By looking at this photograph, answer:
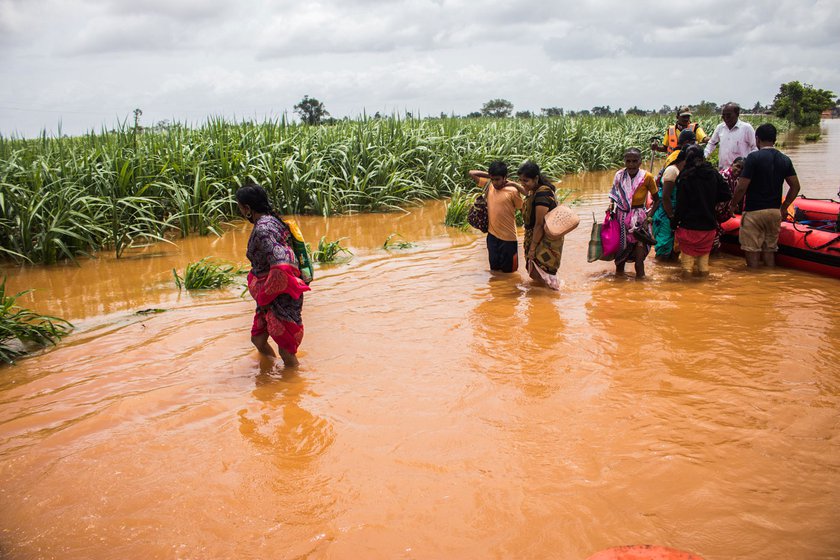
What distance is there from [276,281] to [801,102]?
2145 inches

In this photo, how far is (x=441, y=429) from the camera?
11.1 ft

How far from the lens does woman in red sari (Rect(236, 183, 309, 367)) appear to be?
12.7 feet

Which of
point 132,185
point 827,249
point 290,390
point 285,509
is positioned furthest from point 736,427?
point 132,185

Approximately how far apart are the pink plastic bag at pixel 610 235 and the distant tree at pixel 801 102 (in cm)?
5055

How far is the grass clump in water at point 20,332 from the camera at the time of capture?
4.61 meters

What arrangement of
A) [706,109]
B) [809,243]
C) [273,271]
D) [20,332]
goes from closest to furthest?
[273,271] < [20,332] < [809,243] < [706,109]

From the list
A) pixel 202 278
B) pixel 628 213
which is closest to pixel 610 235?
pixel 628 213

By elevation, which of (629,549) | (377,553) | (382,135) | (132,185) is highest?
(382,135)

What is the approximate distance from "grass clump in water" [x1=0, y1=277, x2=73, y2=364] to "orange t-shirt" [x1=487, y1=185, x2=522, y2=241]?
4.07m

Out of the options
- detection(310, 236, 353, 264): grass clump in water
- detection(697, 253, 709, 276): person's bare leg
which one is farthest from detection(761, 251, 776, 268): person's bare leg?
detection(310, 236, 353, 264): grass clump in water

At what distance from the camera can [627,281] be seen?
20.9 ft

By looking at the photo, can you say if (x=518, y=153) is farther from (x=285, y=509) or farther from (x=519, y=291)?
(x=285, y=509)

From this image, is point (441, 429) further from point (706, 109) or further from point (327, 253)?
point (706, 109)

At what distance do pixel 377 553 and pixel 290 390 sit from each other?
1730 mm
